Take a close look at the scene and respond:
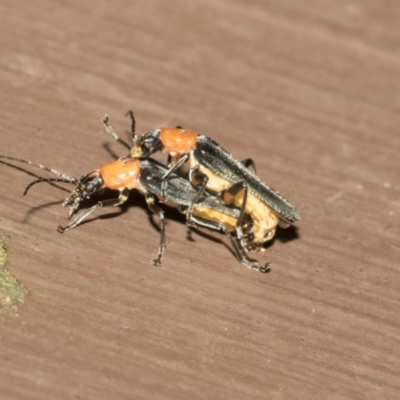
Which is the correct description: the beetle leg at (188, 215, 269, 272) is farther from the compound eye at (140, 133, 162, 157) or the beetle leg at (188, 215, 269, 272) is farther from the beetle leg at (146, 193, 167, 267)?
the compound eye at (140, 133, 162, 157)

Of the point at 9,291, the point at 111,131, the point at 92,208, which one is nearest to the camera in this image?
the point at 9,291

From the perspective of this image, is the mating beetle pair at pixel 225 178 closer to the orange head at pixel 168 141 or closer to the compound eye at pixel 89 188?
the orange head at pixel 168 141

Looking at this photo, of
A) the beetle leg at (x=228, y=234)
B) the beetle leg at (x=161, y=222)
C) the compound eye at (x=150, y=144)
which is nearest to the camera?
the beetle leg at (x=161, y=222)

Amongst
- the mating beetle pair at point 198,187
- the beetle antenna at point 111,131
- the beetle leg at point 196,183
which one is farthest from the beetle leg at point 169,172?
the beetle antenna at point 111,131

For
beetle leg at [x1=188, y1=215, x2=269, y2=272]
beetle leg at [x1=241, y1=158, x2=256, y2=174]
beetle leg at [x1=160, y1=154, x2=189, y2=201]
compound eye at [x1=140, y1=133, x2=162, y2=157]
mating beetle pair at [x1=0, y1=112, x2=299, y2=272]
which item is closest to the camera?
beetle leg at [x1=188, y1=215, x2=269, y2=272]

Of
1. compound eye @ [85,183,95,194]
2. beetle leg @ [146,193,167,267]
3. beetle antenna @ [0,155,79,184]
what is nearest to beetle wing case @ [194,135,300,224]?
beetle leg @ [146,193,167,267]

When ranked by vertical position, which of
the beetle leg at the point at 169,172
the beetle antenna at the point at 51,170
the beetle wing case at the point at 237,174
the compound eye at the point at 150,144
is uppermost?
the beetle wing case at the point at 237,174

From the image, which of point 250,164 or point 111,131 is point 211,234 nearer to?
point 250,164

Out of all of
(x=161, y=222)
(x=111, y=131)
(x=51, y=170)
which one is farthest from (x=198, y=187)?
(x=51, y=170)
